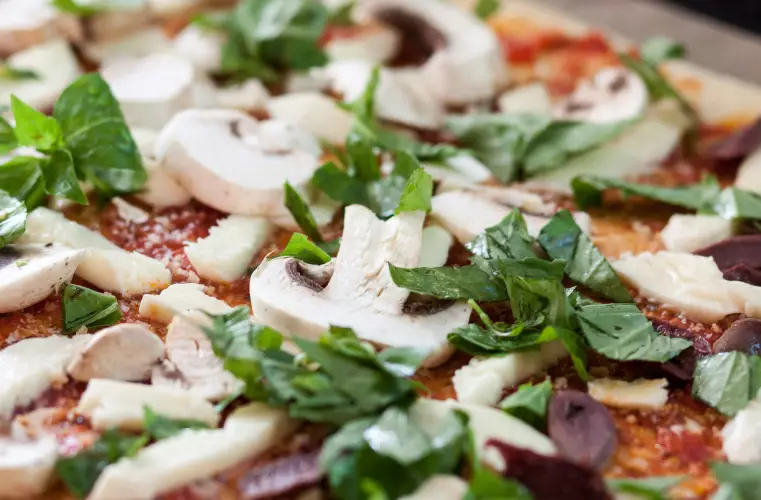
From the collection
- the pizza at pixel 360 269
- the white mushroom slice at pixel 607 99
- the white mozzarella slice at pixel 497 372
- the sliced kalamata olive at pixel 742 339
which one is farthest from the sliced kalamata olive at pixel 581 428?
the white mushroom slice at pixel 607 99

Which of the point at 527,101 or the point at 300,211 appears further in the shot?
the point at 527,101

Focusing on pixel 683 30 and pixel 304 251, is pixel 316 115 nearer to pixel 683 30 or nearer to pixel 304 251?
pixel 304 251

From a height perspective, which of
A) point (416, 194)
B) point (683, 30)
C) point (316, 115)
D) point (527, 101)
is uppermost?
point (416, 194)

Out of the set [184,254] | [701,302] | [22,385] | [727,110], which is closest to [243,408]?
[22,385]

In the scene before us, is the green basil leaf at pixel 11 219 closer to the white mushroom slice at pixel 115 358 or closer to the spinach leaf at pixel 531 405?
the white mushroom slice at pixel 115 358

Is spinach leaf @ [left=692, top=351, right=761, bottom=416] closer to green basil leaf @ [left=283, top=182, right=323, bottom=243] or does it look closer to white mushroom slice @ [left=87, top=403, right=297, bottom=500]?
white mushroom slice @ [left=87, top=403, right=297, bottom=500]

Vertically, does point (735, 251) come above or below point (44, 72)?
below

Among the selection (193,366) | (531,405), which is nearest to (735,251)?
(531,405)

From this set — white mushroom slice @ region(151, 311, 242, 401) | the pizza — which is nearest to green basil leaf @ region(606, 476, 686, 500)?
the pizza
